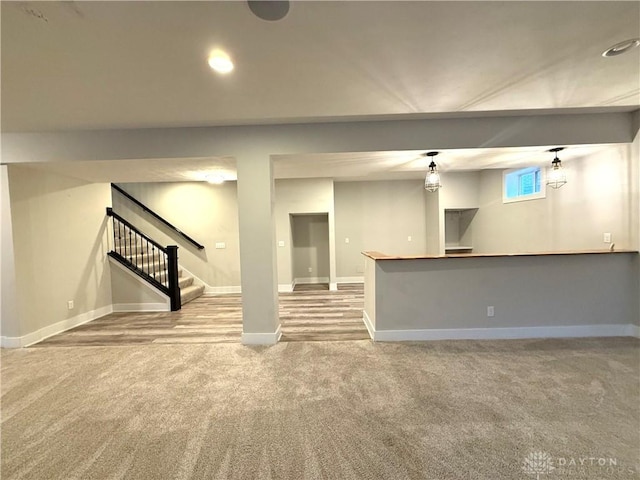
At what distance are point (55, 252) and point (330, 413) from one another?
4.45 meters

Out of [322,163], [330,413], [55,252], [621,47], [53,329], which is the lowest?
[330,413]

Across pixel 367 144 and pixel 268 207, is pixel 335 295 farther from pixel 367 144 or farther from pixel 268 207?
pixel 367 144

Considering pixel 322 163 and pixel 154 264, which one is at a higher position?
pixel 322 163

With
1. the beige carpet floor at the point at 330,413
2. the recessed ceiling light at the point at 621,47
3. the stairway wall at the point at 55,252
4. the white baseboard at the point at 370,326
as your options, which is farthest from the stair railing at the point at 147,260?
the recessed ceiling light at the point at 621,47

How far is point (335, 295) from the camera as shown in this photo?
18.5 ft

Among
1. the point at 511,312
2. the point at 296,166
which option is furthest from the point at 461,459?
the point at 296,166

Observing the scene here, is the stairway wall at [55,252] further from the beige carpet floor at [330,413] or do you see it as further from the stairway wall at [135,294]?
the beige carpet floor at [330,413]

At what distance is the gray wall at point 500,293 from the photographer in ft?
10.3

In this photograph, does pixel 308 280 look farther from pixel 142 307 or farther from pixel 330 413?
pixel 330 413

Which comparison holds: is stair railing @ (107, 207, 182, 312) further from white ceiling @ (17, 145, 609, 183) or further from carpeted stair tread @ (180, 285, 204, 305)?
white ceiling @ (17, 145, 609, 183)

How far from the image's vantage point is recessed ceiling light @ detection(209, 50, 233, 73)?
1.76 metres

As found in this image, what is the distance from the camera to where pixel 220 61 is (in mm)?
1838

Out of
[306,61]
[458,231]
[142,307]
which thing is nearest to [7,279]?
[142,307]

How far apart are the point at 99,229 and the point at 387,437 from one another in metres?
5.39
